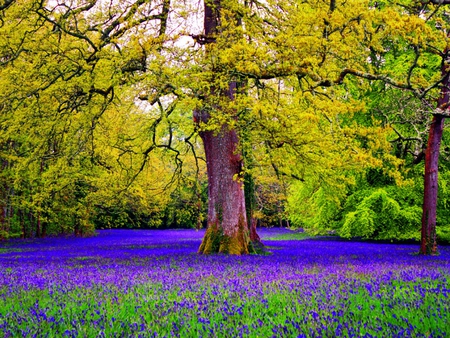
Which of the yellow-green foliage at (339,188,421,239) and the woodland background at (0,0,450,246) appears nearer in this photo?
the woodland background at (0,0,450,246)

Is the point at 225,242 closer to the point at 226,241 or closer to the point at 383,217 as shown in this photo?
the point at 226,241

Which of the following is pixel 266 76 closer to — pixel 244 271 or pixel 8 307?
pixel 244 271

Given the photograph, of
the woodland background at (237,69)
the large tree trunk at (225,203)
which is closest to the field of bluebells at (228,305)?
the woodland background at (237,69)

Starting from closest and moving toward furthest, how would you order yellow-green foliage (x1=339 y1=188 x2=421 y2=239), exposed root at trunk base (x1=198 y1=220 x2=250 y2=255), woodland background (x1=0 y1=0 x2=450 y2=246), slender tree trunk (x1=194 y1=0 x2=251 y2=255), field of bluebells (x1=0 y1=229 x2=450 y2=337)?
field of bluebells (x1=0 y1=229 x2=450 y2=337) < woodland background (x1=0 y1=0 x2=450 y2=246) < exposed root at trunk base (x1=198 y1=220 x2=250 y2=255) < slender tree trunk (x1=194 y1=0 x2=251 y2=255) < yellow-green foliage (x1=339 y1=188 x2=421 y2=239)

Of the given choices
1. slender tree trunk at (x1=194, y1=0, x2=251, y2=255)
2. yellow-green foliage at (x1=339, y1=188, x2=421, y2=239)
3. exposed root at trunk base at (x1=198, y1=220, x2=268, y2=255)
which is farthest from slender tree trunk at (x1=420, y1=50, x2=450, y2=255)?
yellow-green foliage at (x1=339, y1=188, x2=421, y2=239)

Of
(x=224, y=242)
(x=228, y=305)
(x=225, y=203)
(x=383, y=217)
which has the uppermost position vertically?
(x=225, y=203)

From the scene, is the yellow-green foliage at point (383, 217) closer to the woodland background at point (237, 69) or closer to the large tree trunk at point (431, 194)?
the woodland background at point (237, 69)

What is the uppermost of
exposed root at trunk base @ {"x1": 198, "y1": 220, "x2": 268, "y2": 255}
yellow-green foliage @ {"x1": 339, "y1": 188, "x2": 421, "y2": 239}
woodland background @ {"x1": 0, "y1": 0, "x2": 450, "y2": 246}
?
woodland background @ {"x1": 0, "y1": 0, "x2": 450, "y2": 246}

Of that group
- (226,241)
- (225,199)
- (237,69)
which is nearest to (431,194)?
(225,199)

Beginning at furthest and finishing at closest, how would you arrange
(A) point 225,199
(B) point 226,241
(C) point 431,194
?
(C) point 431,194 → (A) point 225,199 → (B) point 226,241

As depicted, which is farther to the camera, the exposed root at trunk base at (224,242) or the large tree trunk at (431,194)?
the large tree trunk at (431,194)

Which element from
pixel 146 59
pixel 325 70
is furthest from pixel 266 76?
pixel 146 59

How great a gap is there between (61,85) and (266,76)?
5.45 meters

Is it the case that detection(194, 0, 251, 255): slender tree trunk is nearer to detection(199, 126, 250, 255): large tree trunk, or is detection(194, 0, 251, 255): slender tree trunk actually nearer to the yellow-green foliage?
detection(199, 126, 250, 255): large tree trunk
